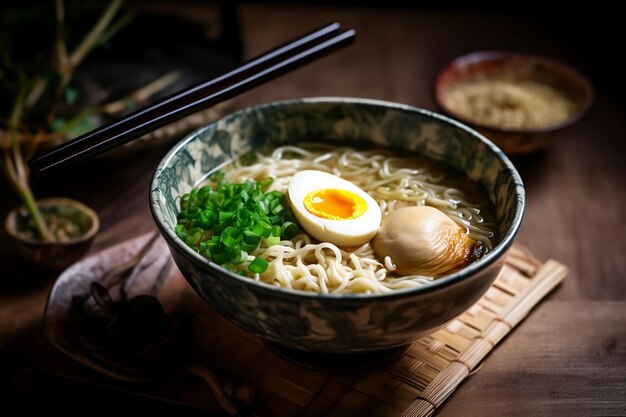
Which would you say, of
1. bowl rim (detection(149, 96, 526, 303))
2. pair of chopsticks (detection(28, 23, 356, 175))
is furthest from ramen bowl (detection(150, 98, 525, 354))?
pair of chopsticks (detection(28, 23, 356, 175))

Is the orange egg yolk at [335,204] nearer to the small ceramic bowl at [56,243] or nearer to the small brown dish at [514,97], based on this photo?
→ the small ceramic bowl at [56,243]

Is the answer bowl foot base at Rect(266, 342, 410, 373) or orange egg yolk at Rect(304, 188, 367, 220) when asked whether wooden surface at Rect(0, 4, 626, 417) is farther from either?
orange egg yolk at Rect(304, 188, 367, 220)

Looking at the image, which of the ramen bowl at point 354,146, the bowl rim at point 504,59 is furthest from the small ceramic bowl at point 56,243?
the bowl rim at point 504,59

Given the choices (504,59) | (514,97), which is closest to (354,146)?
(514,97)

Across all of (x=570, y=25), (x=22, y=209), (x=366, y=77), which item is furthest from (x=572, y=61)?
(x=22, y=209)

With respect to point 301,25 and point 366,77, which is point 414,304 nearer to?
point 366,77
